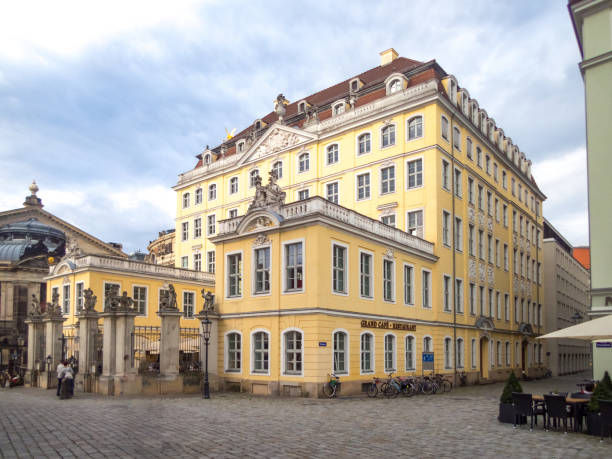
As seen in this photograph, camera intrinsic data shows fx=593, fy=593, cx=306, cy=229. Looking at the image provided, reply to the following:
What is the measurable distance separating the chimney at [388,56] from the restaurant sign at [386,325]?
23.2m

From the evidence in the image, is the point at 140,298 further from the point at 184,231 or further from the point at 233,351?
the point at 233,351

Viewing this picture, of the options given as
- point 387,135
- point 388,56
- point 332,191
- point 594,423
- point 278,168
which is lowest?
point 594,423

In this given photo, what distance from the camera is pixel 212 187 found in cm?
5028

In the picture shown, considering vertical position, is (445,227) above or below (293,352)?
above

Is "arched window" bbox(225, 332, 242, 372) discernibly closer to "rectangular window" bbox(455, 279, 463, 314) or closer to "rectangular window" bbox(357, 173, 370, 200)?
"rectangular window" bbox(357, 173, 370, 200)

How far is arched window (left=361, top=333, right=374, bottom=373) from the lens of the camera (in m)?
27.8

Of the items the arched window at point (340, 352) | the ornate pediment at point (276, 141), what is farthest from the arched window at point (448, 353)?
the ornate pediment at point (276, 141)

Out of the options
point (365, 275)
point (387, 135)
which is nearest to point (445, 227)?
point (387, 135)

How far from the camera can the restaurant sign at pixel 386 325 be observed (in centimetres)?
2800

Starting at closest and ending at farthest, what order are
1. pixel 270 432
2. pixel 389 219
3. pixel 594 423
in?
pixel 270 432, pixel 594 423, pixel 389 219

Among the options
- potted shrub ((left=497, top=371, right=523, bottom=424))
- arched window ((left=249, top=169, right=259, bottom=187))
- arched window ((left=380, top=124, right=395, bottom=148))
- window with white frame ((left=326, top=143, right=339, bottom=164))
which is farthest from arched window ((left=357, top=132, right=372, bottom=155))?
potted shrub ((left=497, top=371, right=523, bottom=424))

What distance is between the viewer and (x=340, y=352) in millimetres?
26531

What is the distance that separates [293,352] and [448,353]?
13.2 metres

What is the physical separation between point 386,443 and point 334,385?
12.0 m
